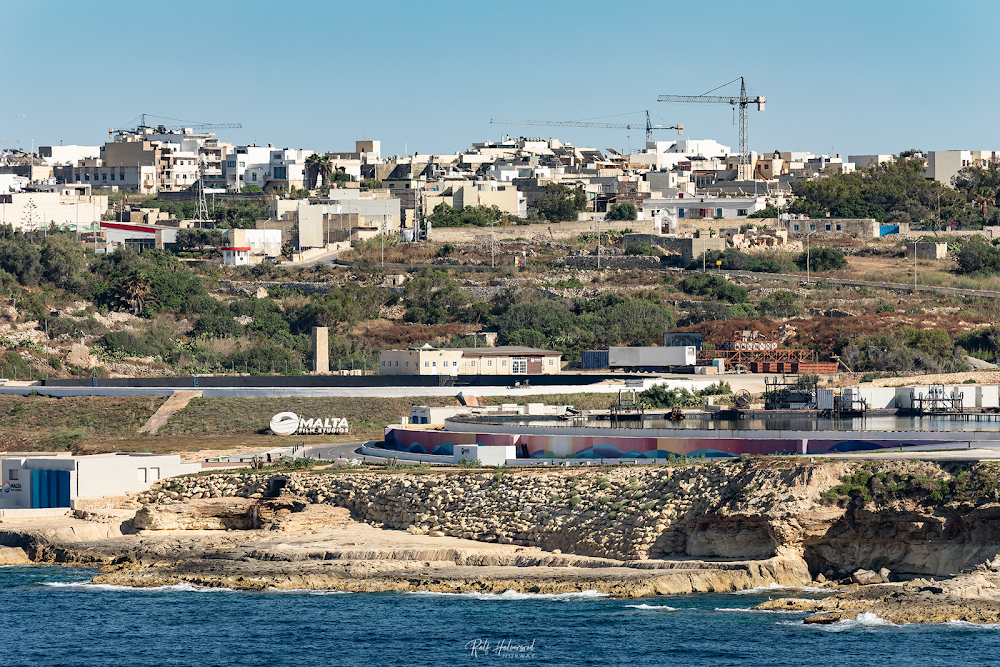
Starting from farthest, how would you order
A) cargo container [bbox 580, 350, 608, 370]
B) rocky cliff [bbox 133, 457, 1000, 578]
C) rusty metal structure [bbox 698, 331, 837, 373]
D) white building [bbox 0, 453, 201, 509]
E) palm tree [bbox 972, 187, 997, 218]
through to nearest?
palm tree [bbox 972, 187, 997, 218] → cargo container [bbox 580, 350, 608, 370] → rusty metal structure [bbox 698, 331, 837, 373] → white building [bbox 0, 453, 201, 509] → rocky cliff [bbox 133, 457, 1000, 578]

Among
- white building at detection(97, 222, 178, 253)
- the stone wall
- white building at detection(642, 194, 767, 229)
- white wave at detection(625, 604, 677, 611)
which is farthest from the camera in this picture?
white building at detection(642, 194, 767, 229)

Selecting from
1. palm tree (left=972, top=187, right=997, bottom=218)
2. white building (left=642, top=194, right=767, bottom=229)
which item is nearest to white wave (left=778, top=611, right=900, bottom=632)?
white building (left=642, top=194, right=767, bottom=229)

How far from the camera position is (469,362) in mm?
87312

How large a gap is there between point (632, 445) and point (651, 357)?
33.8 metres

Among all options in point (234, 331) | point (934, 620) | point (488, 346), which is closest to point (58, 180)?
point (234, 331)

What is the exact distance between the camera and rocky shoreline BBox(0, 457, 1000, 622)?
146ft

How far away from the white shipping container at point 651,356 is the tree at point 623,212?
52339mm

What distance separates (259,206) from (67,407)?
75.6 metres

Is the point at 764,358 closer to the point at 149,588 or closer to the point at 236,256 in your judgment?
the point at 149,588

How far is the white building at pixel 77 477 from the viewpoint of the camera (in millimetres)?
60062

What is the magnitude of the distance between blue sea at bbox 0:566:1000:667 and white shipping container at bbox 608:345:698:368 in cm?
4429

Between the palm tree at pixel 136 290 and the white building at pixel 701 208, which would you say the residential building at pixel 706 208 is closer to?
the white building at pixel 701 208

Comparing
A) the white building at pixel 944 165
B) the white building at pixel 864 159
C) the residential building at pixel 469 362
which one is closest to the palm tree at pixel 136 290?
the residential building at pixel 469 362

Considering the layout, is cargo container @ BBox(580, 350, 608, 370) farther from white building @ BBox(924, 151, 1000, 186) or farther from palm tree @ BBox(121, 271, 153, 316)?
white building @ BBox(924, 151, 1000, 186)
